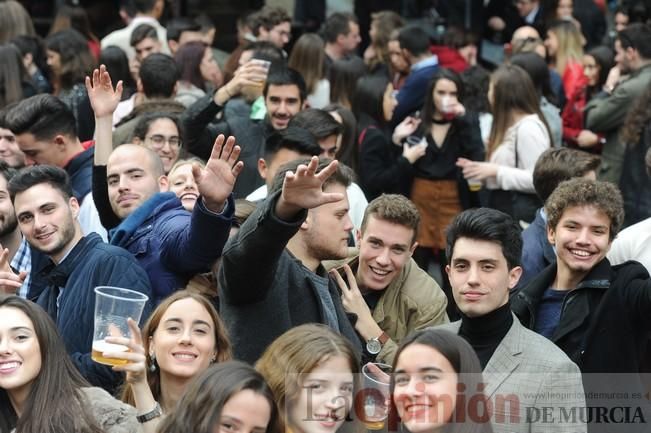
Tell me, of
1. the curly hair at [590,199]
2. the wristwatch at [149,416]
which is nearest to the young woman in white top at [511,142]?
the curly hair at [590,199]

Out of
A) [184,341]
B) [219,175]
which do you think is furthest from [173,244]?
[184,341]

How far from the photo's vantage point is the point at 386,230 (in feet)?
19.7

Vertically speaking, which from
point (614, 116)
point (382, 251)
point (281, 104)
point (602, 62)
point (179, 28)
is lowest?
point (382, 251)

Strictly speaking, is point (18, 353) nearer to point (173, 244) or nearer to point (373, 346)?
point (173, 244)

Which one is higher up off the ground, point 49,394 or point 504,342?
point 504,342

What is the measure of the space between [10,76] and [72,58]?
0.58 metres

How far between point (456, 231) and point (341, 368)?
→ 1009mm

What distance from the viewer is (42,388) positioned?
484 cm

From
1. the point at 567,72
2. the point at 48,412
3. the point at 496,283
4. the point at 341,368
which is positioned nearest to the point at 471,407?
the point at 341,368

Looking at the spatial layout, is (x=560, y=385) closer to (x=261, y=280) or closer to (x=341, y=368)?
(x=341, y=368)

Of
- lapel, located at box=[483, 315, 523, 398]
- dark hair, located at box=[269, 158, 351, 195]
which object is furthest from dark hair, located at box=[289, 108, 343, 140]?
lapel, located at box=[483, 315, 523, 398]

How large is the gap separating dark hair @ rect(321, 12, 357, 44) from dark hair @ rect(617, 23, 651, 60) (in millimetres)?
3236

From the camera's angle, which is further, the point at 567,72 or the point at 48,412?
the point at 567,72

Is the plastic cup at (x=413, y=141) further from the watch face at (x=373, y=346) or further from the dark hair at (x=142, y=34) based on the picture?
the watch face at (x=373, y=346)
